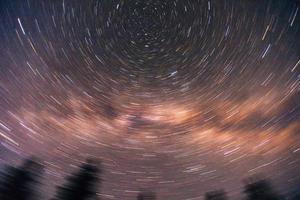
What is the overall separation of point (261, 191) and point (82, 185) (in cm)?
1323

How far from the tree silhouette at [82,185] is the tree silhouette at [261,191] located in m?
11.3

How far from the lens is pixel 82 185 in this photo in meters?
23.2

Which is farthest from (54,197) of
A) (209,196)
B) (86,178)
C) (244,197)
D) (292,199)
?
(292,199)

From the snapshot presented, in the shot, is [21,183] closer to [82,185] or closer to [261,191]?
[82,185]

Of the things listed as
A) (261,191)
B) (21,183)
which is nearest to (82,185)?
(21,183)

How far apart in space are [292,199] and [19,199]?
792 inches

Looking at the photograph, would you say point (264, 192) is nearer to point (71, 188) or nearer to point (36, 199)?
point (71, 188)

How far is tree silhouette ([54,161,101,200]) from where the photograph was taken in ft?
72.9

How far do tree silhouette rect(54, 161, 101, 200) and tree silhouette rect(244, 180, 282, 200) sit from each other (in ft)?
37.0

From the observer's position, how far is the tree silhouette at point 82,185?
22.2 metres

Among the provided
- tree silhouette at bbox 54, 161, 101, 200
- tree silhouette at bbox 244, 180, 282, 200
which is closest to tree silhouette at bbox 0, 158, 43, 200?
tree silhouette at bbox 54, 161, 101, 200

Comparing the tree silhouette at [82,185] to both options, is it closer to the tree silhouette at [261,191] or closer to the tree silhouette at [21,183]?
the tree silhouette at [21,183]

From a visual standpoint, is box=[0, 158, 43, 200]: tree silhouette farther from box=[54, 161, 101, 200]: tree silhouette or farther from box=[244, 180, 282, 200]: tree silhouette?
box=[244, 180, 282, 200]: tree silhouette

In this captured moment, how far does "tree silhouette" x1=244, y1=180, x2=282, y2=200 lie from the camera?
23.4 m
